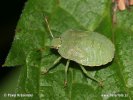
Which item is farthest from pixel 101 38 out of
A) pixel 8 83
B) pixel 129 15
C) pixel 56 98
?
pixel 8 83

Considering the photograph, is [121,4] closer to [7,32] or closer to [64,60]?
[64,60]

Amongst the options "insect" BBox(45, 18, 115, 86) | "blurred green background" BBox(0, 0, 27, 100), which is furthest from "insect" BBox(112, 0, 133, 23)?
"blurred green background" BBox(0, 0, 27, 100)

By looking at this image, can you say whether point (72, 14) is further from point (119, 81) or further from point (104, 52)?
point (119, 81)

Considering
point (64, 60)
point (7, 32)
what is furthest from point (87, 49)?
point (7, 32)

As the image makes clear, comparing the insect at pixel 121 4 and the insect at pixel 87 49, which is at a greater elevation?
the insect at pixel 121 4

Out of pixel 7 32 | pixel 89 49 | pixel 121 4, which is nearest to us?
pixel 89 49

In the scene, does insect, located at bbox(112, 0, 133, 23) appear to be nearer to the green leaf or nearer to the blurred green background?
the green leaf

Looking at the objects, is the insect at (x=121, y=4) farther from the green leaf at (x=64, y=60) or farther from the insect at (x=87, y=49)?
the insect at (x=87, y=49)

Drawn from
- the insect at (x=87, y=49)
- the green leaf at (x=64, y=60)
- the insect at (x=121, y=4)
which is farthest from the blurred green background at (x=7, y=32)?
the insect at (x=121, y=4)
